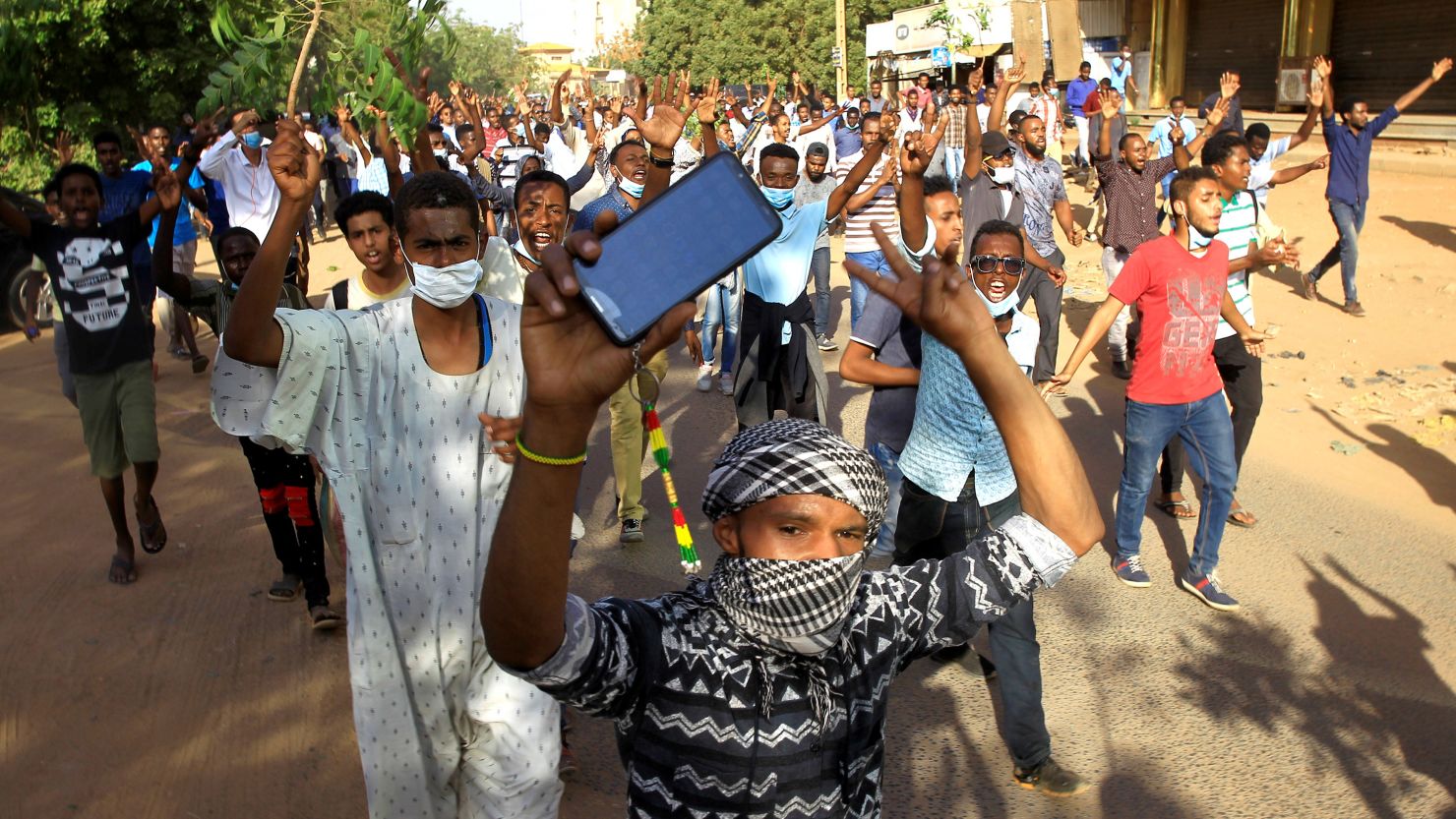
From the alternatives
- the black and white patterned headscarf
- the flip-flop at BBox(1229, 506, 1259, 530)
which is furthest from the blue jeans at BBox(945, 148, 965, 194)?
the black and white patterned headscarf

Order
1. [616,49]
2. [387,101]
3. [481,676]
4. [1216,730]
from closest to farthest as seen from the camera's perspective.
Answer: [481,676]
[1216,730]
[387,101]
[616,49]

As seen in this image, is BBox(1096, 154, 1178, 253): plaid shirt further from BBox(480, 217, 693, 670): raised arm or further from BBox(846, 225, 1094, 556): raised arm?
BBox(480, 217, 693, 670): raised arm

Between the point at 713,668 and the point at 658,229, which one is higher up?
the point at 658,229

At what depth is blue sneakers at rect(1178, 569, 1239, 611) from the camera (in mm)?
5383

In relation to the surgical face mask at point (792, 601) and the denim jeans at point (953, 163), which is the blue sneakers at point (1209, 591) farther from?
the denim jeans at point (953, 163)

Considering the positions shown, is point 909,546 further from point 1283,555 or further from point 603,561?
point 1283,555

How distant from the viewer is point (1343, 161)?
1091 centimetres

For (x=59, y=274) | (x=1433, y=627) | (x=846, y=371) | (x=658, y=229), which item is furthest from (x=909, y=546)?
(x=59, y=274)

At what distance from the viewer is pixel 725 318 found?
862cm

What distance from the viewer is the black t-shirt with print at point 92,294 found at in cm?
594

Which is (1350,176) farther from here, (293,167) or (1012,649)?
(293,167)

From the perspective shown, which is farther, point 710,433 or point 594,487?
point 710,433

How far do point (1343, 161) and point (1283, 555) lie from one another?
6.47m

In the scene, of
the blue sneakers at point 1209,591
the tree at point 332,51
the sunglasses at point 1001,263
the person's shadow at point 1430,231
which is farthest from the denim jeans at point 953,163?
the sunglasses at point 1001,263
